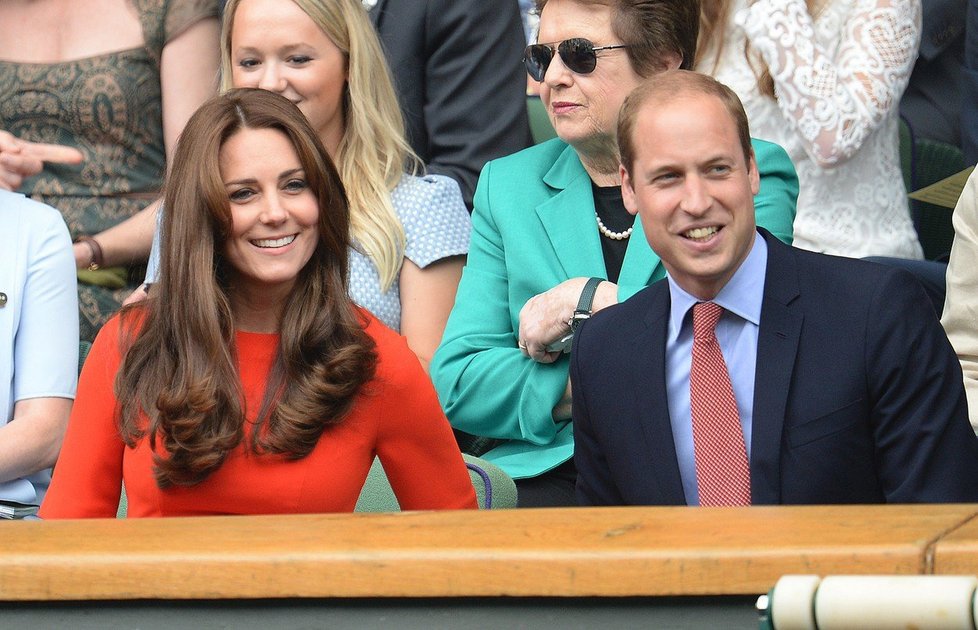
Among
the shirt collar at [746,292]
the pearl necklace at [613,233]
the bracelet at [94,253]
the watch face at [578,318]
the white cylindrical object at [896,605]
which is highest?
the white cylindrical object at [896,605]

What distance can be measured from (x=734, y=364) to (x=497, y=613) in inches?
43.1

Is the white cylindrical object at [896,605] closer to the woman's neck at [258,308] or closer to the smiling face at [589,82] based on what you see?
the woman's neck at [258,308]

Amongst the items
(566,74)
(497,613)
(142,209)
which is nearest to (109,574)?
(497,613)

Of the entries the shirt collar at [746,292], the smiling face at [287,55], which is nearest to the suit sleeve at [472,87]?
the smiling face at [287,55]

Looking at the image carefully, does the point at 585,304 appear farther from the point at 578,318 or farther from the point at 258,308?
the point at 258,308

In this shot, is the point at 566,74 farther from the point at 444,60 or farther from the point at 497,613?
the point at 497,613

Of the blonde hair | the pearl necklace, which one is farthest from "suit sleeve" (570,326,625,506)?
the blonde hair

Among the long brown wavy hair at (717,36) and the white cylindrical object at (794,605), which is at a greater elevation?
the white cylindrical object at (794,605)

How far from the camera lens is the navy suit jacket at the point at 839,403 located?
2.38 metres

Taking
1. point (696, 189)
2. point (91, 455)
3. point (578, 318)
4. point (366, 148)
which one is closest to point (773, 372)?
point (696, 189)

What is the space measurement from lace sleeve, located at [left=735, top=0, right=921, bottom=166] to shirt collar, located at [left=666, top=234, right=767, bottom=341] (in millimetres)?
983

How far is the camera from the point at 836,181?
363 centimetres

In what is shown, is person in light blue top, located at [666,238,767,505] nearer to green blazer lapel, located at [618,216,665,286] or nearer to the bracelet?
green blazer lapel, located at [618,216,665,286]

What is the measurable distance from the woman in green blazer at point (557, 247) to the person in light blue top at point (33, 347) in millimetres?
826
